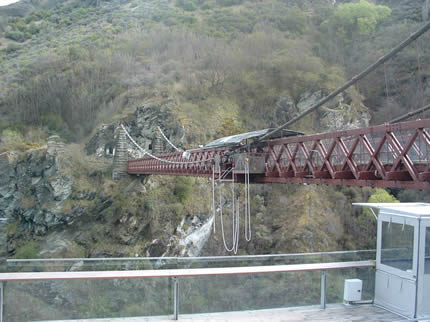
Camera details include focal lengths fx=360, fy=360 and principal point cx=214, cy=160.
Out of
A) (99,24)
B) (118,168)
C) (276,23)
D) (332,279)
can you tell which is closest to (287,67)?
(276,23)

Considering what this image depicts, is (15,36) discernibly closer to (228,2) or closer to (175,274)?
(228,2)

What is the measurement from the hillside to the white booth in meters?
4.81

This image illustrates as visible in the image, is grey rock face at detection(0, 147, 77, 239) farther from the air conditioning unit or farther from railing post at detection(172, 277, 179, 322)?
the air conditioning unit

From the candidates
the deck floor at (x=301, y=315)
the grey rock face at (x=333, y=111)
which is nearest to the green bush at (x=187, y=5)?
the grey rock face at (x=333, y=111)

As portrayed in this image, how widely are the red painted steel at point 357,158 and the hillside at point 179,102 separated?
321 centimetres

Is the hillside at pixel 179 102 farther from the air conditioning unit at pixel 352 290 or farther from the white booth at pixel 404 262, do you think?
the air conditioning unit at pixel 352 290

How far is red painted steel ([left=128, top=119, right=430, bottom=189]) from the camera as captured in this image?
193 inches

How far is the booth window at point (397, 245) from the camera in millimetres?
4398

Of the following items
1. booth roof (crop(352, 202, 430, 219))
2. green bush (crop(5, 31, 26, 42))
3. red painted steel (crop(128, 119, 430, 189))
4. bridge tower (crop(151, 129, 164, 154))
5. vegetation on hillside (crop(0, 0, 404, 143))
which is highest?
green bush (crop(5, 31, 26, 42))

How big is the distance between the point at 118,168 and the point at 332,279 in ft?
58.6

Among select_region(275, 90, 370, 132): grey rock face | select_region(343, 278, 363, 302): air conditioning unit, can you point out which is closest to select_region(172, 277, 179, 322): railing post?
select_region(343, 278, 363, 302): air conditioning unit

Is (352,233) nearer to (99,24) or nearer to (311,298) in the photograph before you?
(311,298)

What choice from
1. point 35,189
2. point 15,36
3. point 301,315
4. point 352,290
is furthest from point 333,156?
point 15,36

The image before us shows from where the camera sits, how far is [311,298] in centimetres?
445
